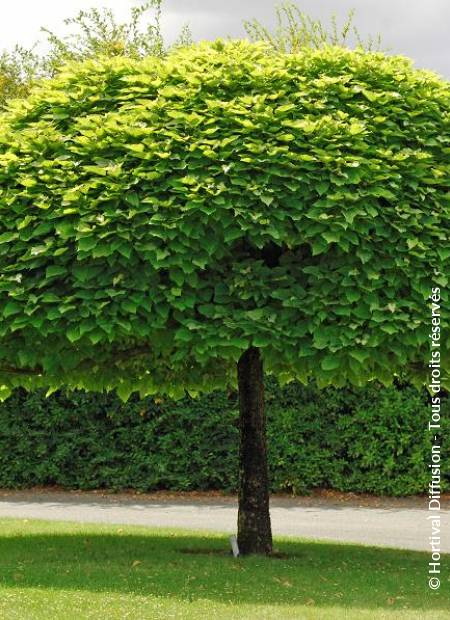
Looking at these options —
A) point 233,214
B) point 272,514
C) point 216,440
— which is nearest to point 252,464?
point 233,214

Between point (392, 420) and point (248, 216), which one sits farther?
point (392, 420)

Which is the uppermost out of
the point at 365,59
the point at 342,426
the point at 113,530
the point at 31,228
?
the point at 365,59

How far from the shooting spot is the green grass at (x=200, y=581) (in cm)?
827

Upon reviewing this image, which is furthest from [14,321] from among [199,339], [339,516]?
[339,516]

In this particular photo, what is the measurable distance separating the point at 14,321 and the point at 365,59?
4.05 meters

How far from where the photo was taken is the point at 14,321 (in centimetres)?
928

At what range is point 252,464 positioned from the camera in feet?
35.6

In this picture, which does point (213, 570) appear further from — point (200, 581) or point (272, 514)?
point (272, 514)

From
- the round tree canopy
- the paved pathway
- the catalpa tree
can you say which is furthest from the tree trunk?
the paved pathway

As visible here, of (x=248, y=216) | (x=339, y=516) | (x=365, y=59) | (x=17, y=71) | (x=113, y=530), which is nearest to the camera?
(x=248, y=216)

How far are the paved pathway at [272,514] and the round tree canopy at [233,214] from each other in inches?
190

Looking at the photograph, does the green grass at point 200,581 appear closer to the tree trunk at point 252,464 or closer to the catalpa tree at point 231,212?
the tree trunk at point 252,464

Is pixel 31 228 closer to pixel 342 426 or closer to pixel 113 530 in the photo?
pixel 113 530

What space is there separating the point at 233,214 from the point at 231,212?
25mm
